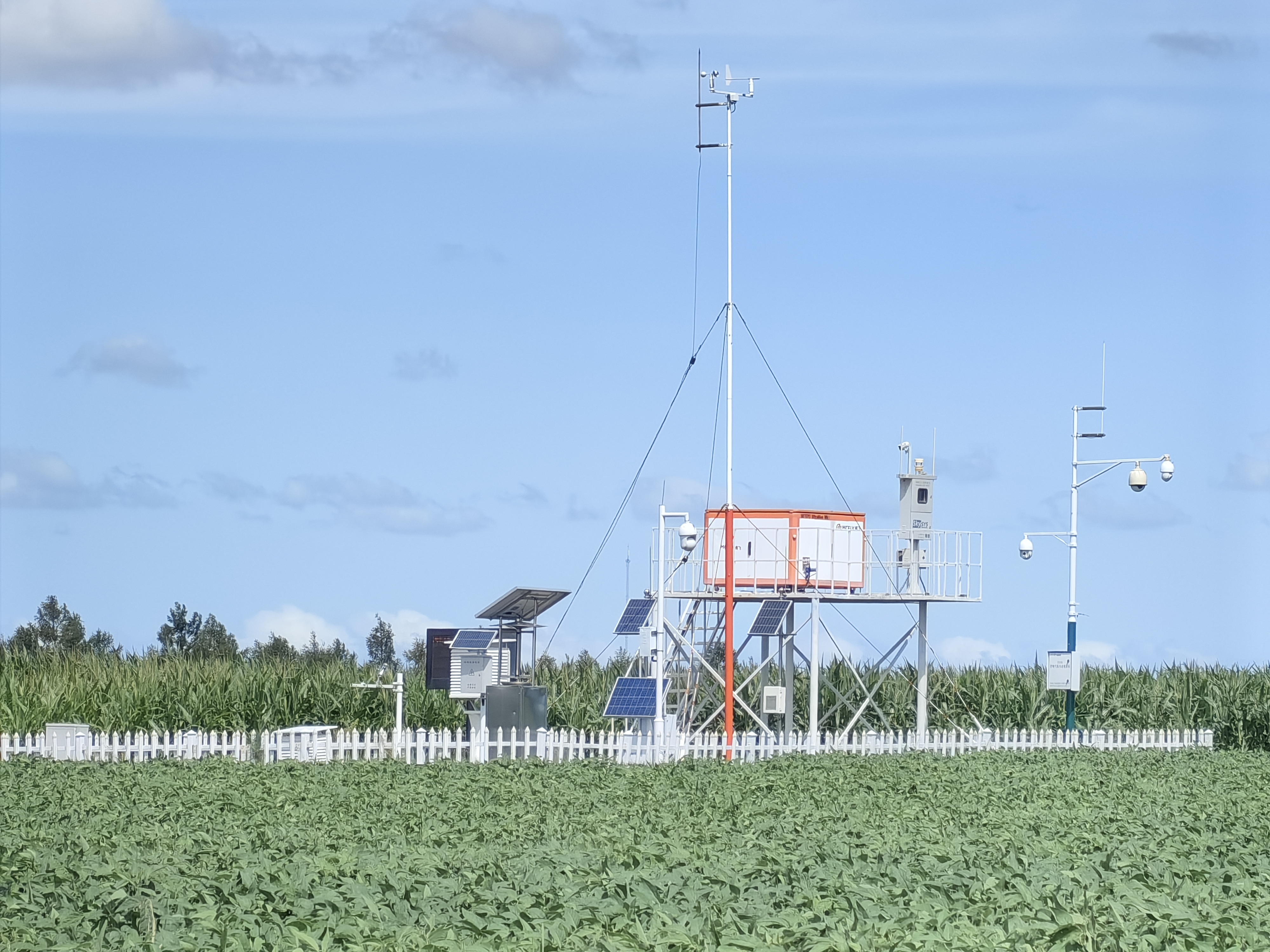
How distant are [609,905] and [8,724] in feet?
89.1

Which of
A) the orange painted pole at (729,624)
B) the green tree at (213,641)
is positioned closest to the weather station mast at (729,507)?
the orange painted pole at (729,624)

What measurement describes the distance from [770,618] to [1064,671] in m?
6.83

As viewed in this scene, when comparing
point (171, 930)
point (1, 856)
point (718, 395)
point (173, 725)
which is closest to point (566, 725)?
point (173, 725)

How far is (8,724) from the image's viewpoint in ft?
109

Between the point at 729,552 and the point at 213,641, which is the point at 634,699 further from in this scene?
the point at 213,641

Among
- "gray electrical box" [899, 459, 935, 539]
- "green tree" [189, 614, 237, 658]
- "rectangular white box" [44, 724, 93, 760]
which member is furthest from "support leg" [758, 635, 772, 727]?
"green tree" [189, 614, 237, 658]

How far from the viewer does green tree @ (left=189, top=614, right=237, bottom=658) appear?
6103 centimetres

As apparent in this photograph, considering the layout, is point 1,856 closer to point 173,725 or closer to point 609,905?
point 609,905

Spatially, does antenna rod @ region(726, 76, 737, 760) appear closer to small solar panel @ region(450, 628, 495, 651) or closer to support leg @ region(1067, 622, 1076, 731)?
small solar panel @ region(450, 628, 495, 651)

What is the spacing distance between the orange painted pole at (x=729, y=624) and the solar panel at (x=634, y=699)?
1.30 meters

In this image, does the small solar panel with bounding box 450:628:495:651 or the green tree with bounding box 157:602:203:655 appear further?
the green tree with bounding box 157:602:203:655

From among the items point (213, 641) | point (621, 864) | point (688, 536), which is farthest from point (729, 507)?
point (213, 641)

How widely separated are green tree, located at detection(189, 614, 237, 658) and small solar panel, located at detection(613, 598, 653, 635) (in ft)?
101

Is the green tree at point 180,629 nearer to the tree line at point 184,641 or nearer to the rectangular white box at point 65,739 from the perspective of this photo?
the tree line at point 184,641
